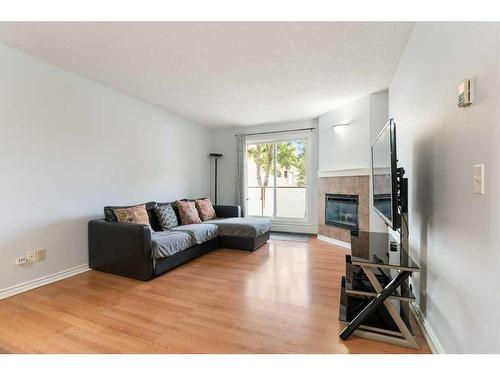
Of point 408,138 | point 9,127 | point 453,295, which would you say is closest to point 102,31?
point 9,127

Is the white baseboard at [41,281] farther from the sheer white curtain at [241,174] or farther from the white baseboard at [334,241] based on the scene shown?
the white baseboard at [334,241]

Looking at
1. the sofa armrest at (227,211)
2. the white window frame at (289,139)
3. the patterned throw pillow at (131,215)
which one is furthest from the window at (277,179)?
the patterned throw pillow at (131,215)

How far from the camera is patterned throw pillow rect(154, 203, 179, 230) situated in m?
3.56

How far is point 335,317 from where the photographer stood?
6.21 feet

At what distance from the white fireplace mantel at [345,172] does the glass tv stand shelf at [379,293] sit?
1860 millimetres

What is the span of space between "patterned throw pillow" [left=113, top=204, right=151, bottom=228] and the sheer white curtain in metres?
2.56

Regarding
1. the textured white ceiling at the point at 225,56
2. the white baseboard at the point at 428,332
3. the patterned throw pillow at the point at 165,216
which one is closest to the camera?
the white baseboard at the point at 428,332

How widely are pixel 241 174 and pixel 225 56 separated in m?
3.21

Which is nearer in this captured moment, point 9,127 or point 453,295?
point 453,295

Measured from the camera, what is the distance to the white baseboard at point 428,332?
58.4 inches

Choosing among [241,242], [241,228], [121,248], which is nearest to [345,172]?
[241,228]

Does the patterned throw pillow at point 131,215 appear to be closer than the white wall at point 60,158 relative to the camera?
No
